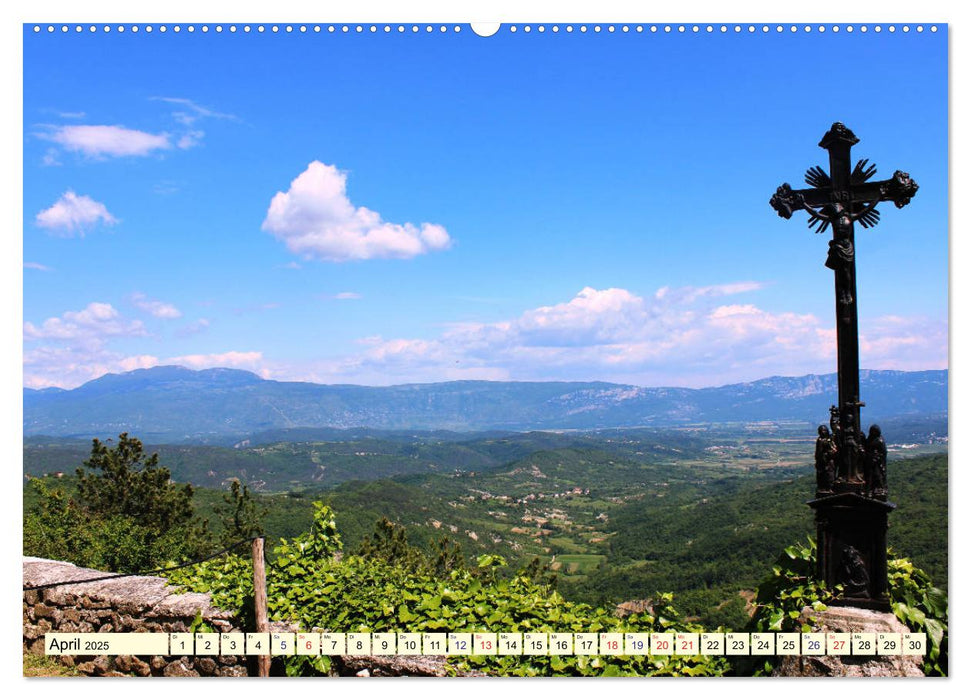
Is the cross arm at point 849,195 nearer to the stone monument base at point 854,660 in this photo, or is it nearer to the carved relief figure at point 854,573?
the carved relief figure at point 854,573

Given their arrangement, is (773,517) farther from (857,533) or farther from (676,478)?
(676,478)

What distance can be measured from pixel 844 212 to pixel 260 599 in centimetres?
576

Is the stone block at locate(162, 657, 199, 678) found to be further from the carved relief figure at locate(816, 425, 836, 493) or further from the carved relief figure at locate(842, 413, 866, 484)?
the carved relief figure at locate(842, 413, 866, 484)

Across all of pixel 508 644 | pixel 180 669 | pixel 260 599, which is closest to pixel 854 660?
pixel 508 644

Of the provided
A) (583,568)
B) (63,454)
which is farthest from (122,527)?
(63,454)

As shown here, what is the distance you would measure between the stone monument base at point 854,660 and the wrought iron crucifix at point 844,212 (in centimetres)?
102

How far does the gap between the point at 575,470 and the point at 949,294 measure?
625 feet

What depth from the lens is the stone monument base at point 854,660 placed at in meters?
4.87

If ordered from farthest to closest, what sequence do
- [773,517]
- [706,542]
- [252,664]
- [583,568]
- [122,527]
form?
[583,568] → [706,542] → [773,517] → [122,527] → [252,664]

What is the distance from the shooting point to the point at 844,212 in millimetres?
5445

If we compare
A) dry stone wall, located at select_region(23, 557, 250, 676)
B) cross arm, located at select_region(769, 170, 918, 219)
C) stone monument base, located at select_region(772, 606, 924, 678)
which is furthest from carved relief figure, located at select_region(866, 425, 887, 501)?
dry stone wall, located at select_region(23, 557, 250, 676)

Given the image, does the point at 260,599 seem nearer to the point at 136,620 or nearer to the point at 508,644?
the point at 136,620

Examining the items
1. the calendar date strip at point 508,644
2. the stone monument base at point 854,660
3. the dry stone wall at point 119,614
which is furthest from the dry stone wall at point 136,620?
the stone monument base at point 854,660

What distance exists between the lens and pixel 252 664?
572 cm
